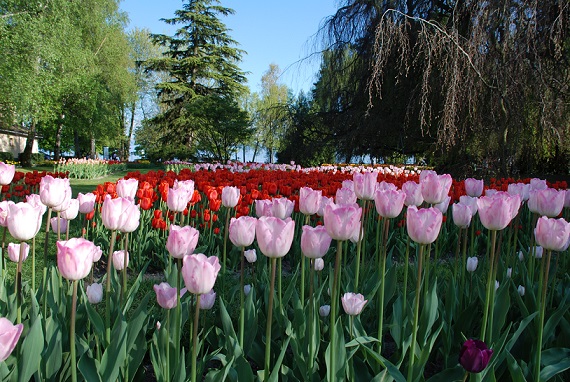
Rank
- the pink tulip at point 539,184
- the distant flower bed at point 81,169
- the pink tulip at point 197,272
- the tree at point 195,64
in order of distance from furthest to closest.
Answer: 1. the tree at point 195,64
2. the distant flower bed at point 81,169
3. the pink tulip at point 539,184
4. the pink tulip at point 197,272

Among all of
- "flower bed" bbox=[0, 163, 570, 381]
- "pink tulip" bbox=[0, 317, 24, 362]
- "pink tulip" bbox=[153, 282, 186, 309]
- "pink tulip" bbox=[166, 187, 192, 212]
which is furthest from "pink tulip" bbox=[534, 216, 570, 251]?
"pink tulip" bbox=[0, 317, 24, 362]

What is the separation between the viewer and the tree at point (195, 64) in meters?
28.5

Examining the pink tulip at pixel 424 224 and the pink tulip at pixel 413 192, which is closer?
the pink tulip at pixel 424 224

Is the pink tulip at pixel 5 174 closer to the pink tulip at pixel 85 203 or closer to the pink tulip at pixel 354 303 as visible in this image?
the pink tulip at pixel 85 203

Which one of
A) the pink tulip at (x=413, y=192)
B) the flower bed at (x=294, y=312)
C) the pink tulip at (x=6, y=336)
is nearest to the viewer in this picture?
the pink tulip at (x=6, y=336)

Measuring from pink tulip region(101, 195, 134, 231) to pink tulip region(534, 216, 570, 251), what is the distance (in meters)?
1.25

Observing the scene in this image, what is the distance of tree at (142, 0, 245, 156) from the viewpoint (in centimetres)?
2853

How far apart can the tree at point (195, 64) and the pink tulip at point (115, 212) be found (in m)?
27.2

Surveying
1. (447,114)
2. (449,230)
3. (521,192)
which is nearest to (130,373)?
(521,192)

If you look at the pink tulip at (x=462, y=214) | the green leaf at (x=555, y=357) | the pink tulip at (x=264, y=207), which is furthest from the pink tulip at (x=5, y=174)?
the green leaf at (x=555, y=357)

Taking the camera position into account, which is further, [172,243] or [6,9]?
[6,9]

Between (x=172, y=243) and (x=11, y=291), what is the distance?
1075 mm

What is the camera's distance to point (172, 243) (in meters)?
1.27

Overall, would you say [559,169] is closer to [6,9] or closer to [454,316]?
[454,316]
